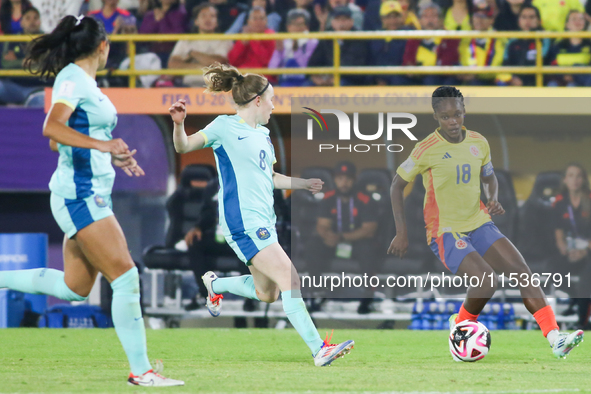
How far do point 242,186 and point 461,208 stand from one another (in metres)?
2.24

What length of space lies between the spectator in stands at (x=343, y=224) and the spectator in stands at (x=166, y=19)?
11.9 feet

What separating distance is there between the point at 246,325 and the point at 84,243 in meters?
6.50

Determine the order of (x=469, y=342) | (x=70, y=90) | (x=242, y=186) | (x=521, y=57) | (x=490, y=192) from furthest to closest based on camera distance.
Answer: (x=521, y=57)
(x=490, y=192)
(x=469, y=342)
(x=242, y=186)
(x=70, y=90)

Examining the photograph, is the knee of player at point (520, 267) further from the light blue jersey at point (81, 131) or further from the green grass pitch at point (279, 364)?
the light blue jersey at point (81, 131)

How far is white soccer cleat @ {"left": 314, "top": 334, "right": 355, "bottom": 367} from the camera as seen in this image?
5945mm

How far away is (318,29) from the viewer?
12727 millimetres

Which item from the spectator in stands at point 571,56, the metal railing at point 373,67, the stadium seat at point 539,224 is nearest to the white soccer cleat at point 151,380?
the stadium seat at point 539,224

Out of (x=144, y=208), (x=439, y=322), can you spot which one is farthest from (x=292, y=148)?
(x=439, y=322)

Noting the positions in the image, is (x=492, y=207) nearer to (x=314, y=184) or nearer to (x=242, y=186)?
(x=314, y=184)

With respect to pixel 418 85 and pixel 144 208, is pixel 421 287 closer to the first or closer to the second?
pixel 418 85

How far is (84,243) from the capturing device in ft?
15.3

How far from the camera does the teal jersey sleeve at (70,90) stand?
4.61m

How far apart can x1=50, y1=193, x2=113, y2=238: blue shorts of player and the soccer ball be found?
3115 millimetres

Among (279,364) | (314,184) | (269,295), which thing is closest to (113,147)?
(314,184)
